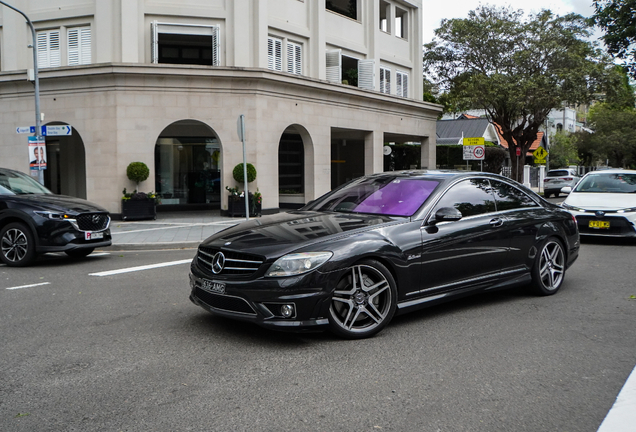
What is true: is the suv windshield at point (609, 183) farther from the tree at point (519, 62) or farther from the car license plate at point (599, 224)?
the tree at point (519, 62)

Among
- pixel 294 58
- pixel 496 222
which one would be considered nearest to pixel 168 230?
pixel 294 58

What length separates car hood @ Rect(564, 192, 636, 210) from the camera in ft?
41.7

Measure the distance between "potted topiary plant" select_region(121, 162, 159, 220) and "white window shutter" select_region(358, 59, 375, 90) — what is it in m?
11.1

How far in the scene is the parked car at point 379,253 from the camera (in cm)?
513

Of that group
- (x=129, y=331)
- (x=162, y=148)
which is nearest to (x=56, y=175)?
(x=162, y=148)

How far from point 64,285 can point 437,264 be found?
5.23 meters

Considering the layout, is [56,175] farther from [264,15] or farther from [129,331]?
[129,331]

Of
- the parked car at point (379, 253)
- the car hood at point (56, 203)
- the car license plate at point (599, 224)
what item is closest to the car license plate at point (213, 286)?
the parked car at point (379, 253)

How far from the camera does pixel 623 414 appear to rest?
3.82 m

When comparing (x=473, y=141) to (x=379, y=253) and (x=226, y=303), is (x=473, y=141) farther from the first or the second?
(x=226, y=303)

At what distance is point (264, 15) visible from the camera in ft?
73.1

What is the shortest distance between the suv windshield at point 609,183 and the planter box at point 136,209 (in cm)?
1304

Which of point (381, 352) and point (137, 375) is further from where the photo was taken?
point (381, 352)

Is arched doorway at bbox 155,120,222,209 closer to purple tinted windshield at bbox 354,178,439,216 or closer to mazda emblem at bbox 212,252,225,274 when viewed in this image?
purple tinted windshield at bbox 354,178,439,216
